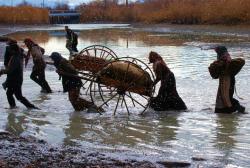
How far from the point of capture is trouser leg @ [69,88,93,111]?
1152 cm

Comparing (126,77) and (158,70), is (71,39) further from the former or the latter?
(126,77)

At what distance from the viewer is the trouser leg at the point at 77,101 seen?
37.8ft

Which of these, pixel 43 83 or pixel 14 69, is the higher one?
pixel 14 69

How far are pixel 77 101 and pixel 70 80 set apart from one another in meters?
0.55

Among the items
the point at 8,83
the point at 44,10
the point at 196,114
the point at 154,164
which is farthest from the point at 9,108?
the point at 44,10

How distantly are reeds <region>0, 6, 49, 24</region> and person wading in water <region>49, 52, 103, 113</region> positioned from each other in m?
66.5

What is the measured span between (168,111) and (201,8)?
2219 inches

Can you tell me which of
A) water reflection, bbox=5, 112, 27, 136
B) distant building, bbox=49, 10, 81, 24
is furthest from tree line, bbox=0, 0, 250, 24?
water reflection, bbox=5, 112, 27, 136

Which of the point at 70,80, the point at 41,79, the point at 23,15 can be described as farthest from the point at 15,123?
the point at 23,15

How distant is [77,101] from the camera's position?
1165 cm

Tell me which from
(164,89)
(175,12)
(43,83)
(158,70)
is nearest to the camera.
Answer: (158,70)

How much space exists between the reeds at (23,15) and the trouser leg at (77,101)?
66528 millimetres

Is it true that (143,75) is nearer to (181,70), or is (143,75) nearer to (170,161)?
(170,161)

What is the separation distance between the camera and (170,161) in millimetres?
7289
